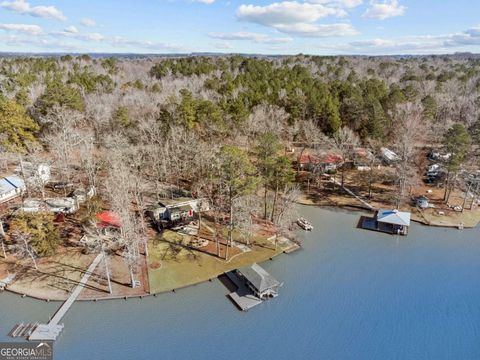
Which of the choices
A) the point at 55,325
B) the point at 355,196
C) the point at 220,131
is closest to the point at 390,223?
the point at 355,196

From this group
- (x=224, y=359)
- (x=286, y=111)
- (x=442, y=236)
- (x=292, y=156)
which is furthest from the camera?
(x=286, y=111)

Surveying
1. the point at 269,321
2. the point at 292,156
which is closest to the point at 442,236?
the point at 269,321

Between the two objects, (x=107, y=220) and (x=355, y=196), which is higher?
(x=107, y=220)

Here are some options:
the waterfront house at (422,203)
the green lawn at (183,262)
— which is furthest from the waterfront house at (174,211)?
the waterfront house at (422,203)

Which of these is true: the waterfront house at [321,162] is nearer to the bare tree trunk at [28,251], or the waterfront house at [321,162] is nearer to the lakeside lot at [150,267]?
the lakeside lot at [150,267]

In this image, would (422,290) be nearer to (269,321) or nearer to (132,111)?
(269,321)

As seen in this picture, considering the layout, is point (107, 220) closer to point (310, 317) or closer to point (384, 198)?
point (310, 317)
